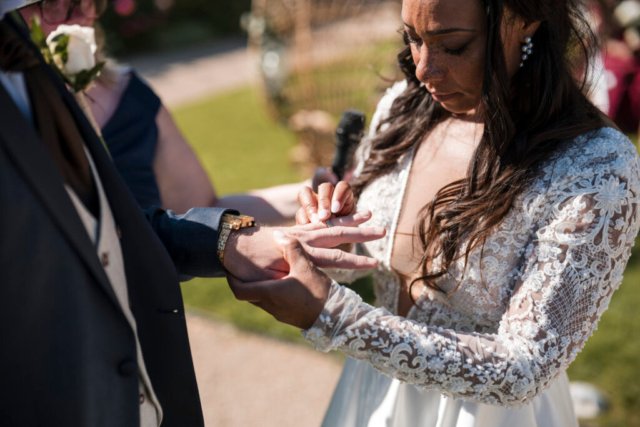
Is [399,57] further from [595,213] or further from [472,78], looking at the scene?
[595,213]

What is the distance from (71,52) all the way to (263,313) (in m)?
2.78

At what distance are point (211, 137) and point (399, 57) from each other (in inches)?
275

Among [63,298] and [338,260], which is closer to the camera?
[63,298]

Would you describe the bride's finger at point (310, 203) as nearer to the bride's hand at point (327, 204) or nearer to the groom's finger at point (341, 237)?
the bride's hand at point (327, 204)

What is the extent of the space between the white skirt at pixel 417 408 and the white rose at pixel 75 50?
1194mm

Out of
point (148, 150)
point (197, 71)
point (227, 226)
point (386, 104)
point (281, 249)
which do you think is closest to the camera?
point (281, 249)

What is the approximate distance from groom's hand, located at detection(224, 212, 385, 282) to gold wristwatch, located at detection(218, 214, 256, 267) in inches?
0.4

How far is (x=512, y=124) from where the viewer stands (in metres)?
1.92

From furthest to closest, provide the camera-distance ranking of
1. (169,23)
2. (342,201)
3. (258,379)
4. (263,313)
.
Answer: (169,23) → (263,313) → (258,379) → (342,201)

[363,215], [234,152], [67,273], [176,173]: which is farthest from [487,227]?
[234,152]

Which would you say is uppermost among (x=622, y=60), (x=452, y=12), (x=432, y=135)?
(x=452, y=12)

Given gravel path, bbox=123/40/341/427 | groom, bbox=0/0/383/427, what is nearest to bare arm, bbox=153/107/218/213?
groom, bbox=0/0/383/427

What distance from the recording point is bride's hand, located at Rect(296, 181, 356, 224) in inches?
82.0

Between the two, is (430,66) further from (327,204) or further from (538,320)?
(538,320)
